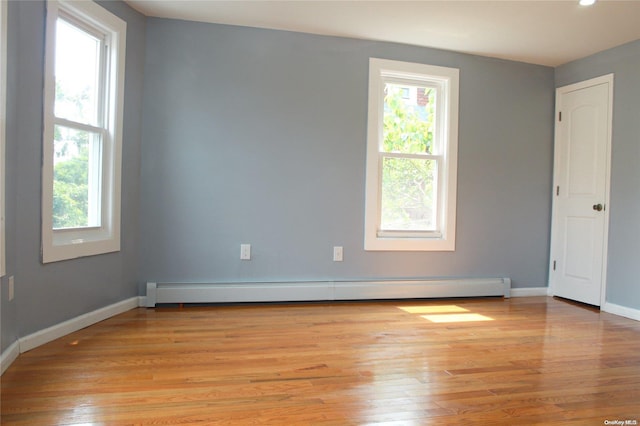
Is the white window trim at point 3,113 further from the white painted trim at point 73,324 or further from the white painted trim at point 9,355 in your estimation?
the white painted trim at point 73,324

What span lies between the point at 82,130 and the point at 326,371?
2.36 m

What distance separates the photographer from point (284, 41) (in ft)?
13.0

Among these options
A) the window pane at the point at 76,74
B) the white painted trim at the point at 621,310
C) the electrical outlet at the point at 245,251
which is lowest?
the white painted trim at the point at 621,310

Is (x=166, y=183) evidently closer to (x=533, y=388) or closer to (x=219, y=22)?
(x=219, y=22)

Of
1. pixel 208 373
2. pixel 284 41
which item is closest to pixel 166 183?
pixel 284 41

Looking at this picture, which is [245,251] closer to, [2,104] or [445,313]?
[445,313]

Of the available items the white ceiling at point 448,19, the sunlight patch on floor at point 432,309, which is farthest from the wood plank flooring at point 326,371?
the white ceiling at point 448,19

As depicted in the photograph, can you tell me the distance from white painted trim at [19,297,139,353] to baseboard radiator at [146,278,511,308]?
0.20 m

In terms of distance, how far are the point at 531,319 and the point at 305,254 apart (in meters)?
1.99

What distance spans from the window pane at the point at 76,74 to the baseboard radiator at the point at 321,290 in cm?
145

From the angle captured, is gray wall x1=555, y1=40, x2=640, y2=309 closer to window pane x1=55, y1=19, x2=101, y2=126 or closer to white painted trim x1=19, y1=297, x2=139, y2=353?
white painted trim x1=19, y1=297, x2=139, y2=353

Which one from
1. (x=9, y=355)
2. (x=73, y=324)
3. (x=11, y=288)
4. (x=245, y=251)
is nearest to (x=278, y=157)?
(x=245, y=251)

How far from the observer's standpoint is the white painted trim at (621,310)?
3.81 metres

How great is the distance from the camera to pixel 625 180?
13.0 ft
